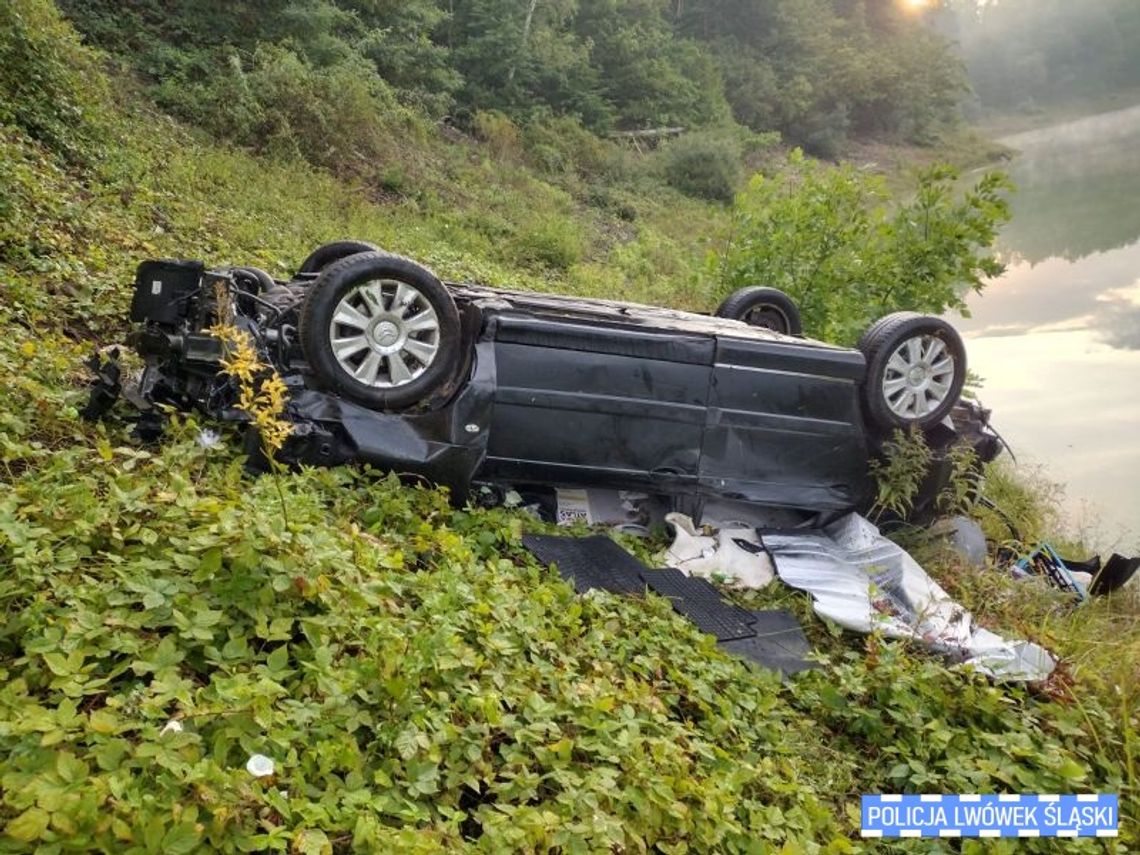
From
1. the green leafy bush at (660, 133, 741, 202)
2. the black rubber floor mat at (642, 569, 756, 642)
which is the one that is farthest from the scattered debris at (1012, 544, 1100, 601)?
the green leafy bush at (660, 133, 741, 202)

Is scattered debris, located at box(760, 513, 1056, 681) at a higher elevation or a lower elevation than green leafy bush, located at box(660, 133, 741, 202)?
lower

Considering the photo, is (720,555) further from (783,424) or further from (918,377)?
(918,377)

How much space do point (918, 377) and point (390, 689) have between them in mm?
3779

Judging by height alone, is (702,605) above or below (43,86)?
below

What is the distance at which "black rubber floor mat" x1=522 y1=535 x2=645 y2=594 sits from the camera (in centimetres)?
377

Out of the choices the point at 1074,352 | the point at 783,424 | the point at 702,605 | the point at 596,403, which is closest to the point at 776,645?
the point at 702,605

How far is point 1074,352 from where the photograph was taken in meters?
11.0

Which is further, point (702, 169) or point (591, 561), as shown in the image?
point (702, 169)

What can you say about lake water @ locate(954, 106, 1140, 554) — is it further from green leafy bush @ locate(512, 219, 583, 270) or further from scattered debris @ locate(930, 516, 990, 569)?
green leafy bush @ locate(512, 219, 583, 270)

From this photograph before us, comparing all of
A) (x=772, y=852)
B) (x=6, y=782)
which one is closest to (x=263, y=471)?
(x=6, y=782)

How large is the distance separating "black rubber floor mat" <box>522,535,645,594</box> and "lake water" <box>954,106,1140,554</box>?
5507mm

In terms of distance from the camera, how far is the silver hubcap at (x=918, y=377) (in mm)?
4684

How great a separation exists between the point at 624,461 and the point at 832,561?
1375 mm

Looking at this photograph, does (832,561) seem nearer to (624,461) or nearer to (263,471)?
(624,461)
